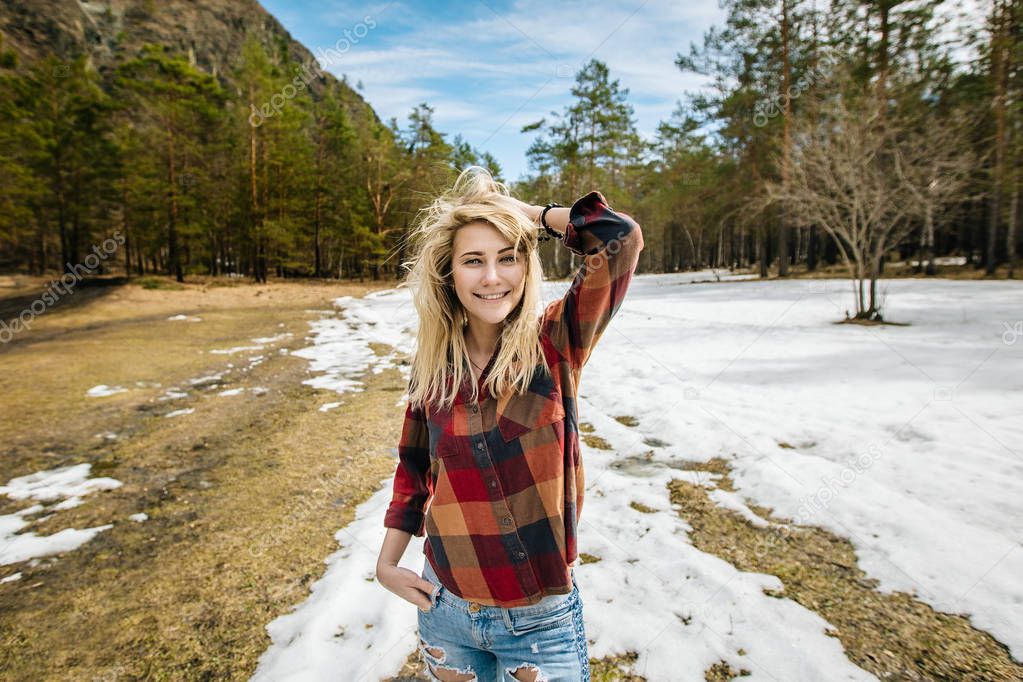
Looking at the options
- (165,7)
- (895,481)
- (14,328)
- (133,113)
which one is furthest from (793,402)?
(165,7)

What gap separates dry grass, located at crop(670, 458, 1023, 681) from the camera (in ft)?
6.82

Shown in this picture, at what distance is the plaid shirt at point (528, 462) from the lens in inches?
46.9

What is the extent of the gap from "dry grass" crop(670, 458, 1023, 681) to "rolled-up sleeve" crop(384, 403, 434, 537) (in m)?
2.06

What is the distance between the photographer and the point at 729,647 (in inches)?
87.2

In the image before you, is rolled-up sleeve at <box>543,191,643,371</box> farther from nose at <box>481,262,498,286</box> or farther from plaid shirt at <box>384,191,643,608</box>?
nose at <box>481,262,498,286</box>

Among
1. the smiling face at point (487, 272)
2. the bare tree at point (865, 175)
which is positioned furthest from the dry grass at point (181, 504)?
the bare tree at point (865, 175)

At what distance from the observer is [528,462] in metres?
1.21

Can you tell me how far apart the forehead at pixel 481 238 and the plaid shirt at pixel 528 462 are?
0.21 m

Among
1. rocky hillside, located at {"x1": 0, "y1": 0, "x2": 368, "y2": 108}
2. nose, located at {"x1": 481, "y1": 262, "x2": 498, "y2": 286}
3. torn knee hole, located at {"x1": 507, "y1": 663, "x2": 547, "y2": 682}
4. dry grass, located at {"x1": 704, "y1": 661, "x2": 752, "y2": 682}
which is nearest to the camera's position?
torn knee hole, located at {"x1": 507, "y1": 663, "x2": 547, "y2": 682}

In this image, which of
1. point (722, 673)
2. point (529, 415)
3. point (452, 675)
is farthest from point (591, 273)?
point (722, 673)

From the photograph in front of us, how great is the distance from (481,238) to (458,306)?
266 mm

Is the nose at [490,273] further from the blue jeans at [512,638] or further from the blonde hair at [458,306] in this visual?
the blue jeans at [512,638]

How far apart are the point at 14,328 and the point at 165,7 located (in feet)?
363

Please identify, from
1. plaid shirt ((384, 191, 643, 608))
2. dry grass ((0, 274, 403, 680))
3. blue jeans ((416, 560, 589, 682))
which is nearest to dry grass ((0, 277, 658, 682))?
dry grass ((0, 274, 403, 680))
